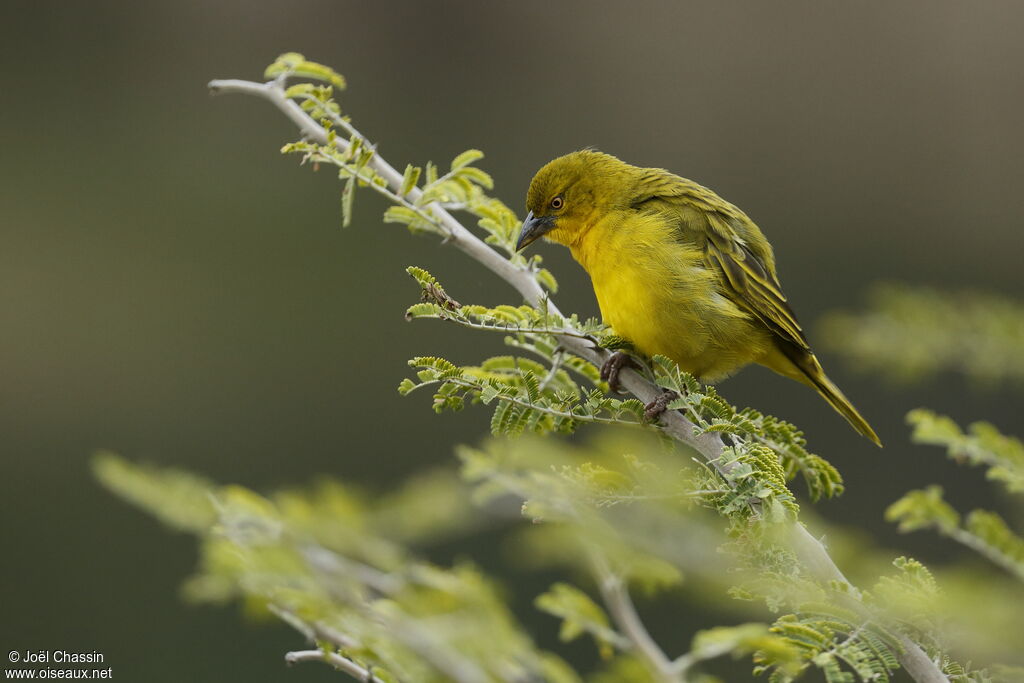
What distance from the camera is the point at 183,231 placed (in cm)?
1153

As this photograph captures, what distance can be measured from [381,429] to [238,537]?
8131 mm

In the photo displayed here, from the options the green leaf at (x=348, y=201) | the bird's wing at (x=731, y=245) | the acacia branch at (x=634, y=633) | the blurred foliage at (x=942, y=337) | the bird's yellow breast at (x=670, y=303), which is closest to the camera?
the acacia branch at (x=634, y=633)

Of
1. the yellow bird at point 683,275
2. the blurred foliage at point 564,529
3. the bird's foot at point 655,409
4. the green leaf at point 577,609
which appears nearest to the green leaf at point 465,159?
the blurred foliage at point 564,529

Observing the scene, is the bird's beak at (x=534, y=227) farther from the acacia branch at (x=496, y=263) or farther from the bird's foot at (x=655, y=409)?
the bird's foot at (x=655, y=409)

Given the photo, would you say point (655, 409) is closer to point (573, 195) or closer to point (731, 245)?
point (731, 245)

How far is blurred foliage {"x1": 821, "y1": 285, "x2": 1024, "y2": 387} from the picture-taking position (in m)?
1.94

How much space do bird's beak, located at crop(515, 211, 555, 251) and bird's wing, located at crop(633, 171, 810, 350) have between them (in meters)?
0.32

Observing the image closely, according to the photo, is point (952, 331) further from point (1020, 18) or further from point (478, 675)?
Answer: point (1020, 18)

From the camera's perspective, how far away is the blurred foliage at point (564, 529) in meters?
1.09

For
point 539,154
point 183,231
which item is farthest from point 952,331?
point 183,231

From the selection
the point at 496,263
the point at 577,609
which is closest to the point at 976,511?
the point at 577,609

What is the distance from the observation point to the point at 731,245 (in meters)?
3.26

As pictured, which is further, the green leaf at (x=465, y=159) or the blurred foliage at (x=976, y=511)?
the green leaf at (x=465, y=159)

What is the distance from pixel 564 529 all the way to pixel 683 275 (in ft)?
6.83
